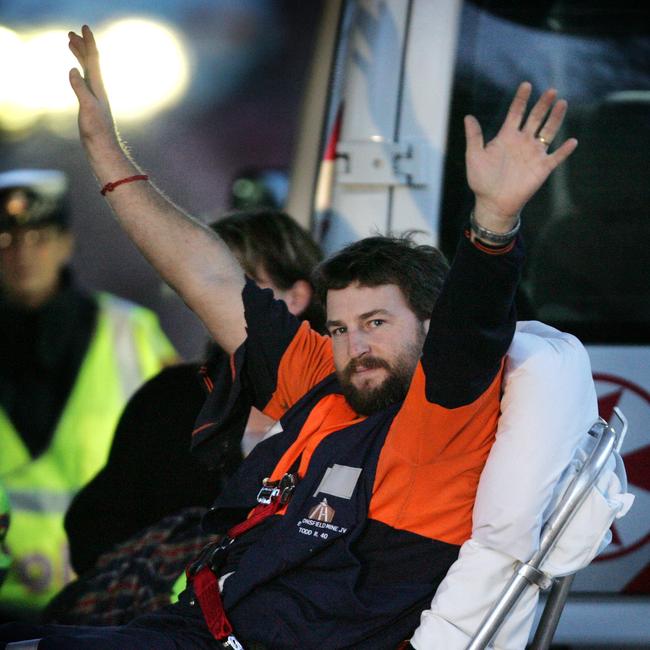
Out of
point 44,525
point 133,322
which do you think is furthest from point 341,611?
point 133,322

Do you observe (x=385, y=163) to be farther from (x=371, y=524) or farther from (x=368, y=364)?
(x=371, y=524)

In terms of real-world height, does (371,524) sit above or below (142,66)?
below

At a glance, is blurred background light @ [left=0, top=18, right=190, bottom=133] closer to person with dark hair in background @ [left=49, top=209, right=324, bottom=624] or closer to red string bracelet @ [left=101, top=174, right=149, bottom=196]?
person with dark hair in background @ [left=49, top=209, right=324, bottom=624]

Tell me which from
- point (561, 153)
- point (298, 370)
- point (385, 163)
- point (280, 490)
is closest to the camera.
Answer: point (561, 153)

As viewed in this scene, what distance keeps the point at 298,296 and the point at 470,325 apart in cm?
122

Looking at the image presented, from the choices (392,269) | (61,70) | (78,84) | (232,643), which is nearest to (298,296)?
(392,269)

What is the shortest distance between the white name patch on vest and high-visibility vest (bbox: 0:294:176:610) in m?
2.09

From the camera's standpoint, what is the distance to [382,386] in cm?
281

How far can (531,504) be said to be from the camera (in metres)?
2.60

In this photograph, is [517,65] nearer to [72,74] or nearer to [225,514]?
[72,74]

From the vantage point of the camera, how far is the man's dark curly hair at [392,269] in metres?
2.90

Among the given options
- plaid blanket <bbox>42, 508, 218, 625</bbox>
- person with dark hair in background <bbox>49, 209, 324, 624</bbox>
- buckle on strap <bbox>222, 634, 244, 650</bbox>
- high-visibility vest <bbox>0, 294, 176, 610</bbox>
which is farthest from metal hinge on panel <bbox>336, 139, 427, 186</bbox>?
high-visibility vest <bbox>0, 294, 176, 610</bbox>

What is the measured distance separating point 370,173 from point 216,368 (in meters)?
0.68

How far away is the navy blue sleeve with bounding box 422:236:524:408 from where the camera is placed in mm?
2398
